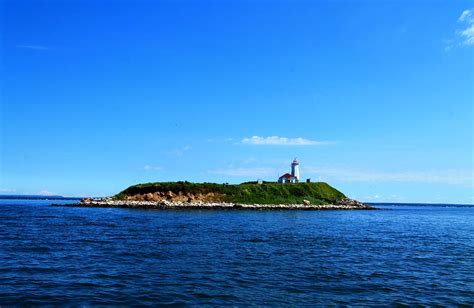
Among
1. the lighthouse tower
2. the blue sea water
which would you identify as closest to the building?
the lighthouse tower

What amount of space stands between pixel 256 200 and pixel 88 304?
298ft

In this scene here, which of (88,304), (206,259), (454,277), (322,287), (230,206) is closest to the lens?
(88,304)

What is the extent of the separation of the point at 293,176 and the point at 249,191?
2538cm

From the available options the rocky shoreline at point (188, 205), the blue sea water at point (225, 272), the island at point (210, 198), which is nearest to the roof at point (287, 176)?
the island at point (210, 198)

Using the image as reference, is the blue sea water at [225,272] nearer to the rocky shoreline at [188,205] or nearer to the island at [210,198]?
the rocky shoreline at [188,205]

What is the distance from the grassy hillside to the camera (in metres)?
103

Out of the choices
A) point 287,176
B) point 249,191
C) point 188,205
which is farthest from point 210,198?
point 287,176

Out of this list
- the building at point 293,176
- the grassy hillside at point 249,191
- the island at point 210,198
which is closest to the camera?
the island at point 210,198

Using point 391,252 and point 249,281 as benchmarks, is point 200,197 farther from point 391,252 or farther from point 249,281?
point 249,281

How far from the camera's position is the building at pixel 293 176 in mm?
128875

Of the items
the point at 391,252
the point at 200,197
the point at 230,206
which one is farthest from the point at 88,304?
the point at 200,197

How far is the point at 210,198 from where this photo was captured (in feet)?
338

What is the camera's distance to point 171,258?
24141mm

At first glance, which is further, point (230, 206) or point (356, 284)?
point (230, 206)
